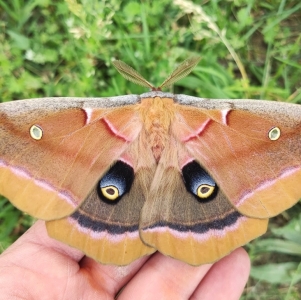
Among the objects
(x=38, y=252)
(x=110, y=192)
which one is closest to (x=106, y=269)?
(x=38, y=252)

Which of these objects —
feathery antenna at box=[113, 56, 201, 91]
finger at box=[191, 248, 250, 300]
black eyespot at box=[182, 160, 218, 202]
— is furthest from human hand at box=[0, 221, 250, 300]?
feathery antenna at box=[113, 56, 201, 91]

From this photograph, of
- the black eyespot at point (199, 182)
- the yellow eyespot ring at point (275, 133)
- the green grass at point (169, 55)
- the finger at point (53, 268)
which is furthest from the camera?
the green grass at point (169, 55)

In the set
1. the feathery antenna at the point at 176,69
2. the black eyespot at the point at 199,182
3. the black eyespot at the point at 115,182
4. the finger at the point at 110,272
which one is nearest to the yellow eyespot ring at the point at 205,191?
the black eyespot at the point at 199,182

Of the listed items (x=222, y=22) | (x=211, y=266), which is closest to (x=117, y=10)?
(x=222, y=22)

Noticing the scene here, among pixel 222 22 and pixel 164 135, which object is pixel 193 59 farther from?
pixel 222 22

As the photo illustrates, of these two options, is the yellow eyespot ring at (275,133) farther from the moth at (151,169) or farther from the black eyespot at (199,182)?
the black eyespot at (199,182)

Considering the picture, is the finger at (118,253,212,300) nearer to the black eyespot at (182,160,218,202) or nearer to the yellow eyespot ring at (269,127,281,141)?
the black eyespot at (182,160,218,202)
